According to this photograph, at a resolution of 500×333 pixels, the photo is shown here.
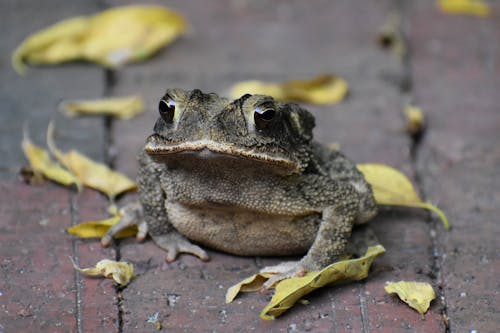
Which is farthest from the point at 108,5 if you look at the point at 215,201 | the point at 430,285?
the point at 430,285

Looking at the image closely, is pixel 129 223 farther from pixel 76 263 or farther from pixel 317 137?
pixel 317 137

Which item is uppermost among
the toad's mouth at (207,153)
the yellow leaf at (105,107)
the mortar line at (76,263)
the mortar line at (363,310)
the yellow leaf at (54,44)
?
the toad's mouth at (207,153)

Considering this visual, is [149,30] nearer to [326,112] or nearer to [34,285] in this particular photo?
[326,112]

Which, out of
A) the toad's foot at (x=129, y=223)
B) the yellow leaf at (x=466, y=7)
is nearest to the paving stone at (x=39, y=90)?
the toad's foot at (x=129, y=223)

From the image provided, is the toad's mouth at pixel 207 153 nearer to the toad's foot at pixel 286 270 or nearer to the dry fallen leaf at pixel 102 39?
the toad's foot at pixel 286 270

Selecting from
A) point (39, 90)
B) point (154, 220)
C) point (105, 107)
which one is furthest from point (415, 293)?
point (39, 90)

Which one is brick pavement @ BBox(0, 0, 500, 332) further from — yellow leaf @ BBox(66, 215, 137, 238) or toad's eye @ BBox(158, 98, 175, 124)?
toad's eye @ BBox(158, 98, 175, 124)
